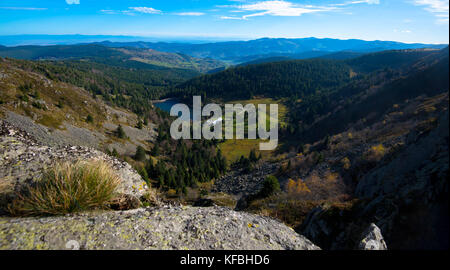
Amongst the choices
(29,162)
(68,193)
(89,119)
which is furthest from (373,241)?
(89,119)

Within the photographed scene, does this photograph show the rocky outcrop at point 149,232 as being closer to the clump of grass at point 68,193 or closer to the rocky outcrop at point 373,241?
the clump of grass at point 68,193

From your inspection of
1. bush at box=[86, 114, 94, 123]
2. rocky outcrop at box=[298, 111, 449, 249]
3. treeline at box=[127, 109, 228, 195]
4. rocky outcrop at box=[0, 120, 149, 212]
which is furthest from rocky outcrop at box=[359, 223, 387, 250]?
bush at box=[86, 114, 94, 123]

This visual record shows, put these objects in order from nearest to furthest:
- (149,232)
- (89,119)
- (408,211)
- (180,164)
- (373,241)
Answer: (149,232), (373,241), (408,211), (180,164), (89,119)

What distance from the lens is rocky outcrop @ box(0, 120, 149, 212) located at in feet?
26.8

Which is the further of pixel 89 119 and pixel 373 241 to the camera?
pixel 89 119

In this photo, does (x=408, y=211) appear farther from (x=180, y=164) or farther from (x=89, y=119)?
(x=89, y=119)

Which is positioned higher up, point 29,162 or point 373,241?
point 29,162

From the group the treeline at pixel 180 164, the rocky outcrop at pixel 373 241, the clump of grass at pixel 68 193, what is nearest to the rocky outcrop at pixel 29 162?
the clump of grass at pixel 68 193

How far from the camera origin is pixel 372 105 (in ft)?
326

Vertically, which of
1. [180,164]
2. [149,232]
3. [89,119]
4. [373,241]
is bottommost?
[180,164]

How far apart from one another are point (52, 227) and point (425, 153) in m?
13.5

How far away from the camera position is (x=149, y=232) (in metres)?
6.46

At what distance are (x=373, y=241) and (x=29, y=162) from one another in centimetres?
1378
